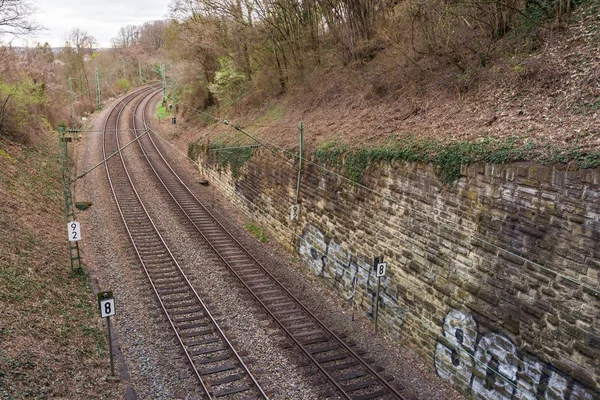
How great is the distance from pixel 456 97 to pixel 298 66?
12156mm

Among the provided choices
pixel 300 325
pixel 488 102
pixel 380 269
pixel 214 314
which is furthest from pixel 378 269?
pixel 488 102

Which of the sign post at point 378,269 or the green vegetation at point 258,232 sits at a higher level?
the sign post at point 378,269

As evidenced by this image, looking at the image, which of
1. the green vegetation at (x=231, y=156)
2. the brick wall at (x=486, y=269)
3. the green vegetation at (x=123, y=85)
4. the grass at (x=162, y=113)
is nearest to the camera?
the brick wall at (x=486, y=269)

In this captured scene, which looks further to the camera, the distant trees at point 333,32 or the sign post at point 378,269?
the distant trees at point 333,32

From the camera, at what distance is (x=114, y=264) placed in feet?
48.2

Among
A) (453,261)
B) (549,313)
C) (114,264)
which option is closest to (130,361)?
(114,264)

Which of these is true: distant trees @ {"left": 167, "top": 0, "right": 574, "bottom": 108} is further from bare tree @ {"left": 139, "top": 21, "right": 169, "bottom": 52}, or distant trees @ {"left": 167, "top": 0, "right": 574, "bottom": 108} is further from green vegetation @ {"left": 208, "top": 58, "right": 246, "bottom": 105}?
bare tree @ {"left": 139, "top": 21, "right": 169, "bottom": 52}

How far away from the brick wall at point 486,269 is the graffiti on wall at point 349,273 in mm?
46

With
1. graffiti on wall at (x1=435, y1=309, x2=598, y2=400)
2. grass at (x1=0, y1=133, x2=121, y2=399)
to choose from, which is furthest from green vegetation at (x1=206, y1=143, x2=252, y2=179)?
graffiti on wall at (x1=435, y1=309, x2=598, y2=400)

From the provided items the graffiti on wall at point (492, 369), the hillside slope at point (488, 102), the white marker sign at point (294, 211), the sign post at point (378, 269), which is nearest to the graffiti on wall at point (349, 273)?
the sign post at point (378, 269)

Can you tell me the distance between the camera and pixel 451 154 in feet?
30.0

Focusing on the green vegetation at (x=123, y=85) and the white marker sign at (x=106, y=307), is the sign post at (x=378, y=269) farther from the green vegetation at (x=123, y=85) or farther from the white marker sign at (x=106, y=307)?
the green vegetation at (x=123, y=85)

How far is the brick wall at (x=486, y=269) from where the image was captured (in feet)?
22.1

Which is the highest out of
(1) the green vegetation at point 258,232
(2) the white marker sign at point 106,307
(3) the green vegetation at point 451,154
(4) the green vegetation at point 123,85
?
(4) the green vegetation at point 123,85
